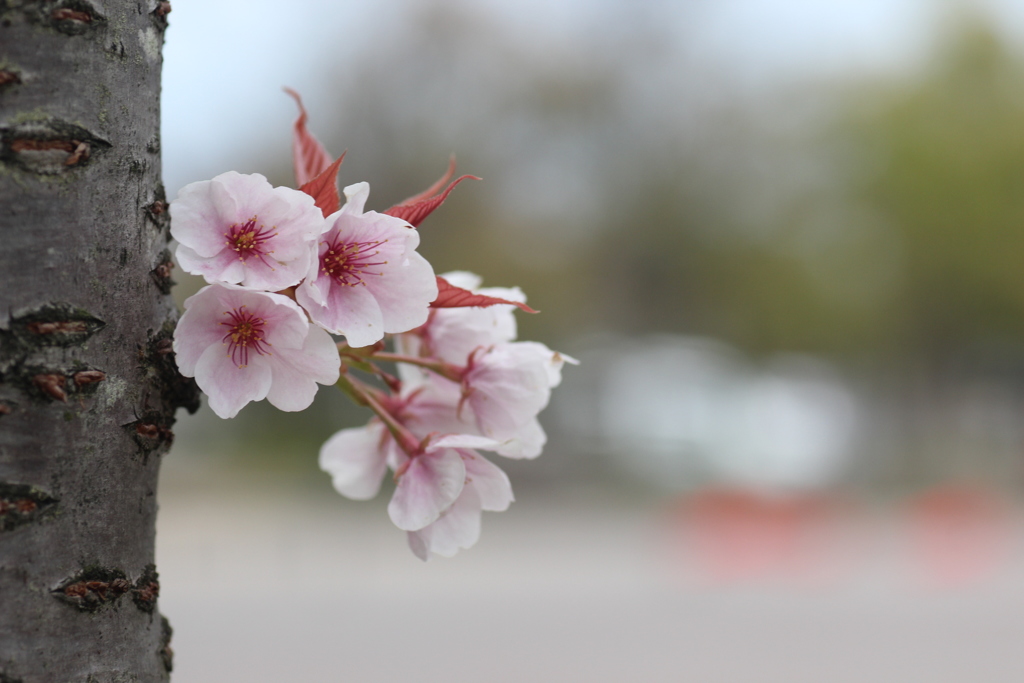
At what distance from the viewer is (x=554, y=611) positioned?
8234 mm

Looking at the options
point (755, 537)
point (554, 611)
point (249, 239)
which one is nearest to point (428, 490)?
point (249, 239)

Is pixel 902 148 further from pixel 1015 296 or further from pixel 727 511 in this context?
pixel 727 511

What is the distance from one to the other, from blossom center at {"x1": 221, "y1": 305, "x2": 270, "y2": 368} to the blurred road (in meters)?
5.80

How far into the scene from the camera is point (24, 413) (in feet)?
3.26

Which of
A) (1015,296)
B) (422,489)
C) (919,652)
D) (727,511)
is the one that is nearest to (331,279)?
(422,489)

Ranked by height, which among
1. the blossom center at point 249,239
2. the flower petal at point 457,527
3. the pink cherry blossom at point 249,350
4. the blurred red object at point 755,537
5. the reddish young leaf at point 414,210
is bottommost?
the flower petal at point 457,527

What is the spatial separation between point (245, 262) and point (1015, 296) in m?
21.0

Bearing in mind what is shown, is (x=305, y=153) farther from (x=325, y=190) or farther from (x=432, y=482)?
(x=432, y=482)

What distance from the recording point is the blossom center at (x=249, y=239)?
108 cm

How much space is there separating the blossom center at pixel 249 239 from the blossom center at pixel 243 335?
0.06 metres

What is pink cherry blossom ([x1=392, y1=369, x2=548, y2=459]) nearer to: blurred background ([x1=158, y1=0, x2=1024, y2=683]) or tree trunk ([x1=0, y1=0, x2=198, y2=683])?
tree trunk ([x1=0, y1=0, x2=198, y2=683])

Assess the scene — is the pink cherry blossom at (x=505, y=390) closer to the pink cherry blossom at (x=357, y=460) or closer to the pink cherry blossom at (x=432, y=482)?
the pink cherry blossom at (x=432, y=482)

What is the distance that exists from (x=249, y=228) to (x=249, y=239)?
1 centimetres

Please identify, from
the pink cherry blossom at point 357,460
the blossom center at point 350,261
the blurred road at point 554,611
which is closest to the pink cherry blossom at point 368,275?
the blossom center at point 350,261
